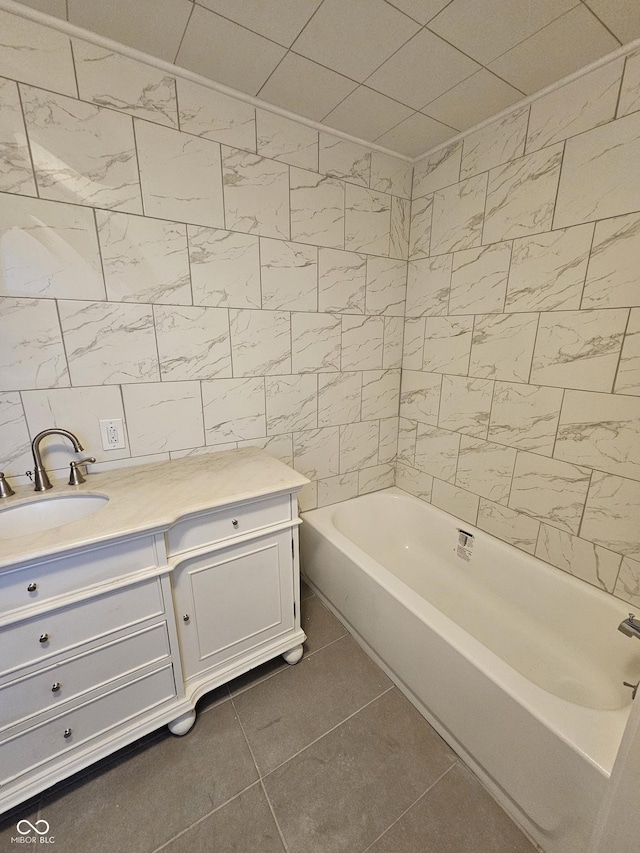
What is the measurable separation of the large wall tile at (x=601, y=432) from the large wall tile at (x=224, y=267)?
4.90 feet

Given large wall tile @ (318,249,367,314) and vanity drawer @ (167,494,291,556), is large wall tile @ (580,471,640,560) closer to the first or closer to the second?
vanity drawer @ (167,494,291,556)

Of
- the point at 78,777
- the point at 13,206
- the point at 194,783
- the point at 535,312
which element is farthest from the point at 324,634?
the point at 13,206

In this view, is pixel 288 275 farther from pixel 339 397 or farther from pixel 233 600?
pixel 233 600

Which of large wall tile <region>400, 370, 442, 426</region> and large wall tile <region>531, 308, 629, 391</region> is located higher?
large wall tile <region>531, 308, 629, 391</region>

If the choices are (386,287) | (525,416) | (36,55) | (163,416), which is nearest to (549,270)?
(525,416)

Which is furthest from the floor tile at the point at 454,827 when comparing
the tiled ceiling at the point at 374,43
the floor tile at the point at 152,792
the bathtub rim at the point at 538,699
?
the tiled ceiling at the point at 374,43

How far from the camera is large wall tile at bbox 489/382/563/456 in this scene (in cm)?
156

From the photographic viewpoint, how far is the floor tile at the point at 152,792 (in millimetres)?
1043

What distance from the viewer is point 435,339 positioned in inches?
80.2

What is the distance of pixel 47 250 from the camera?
1.24 meters

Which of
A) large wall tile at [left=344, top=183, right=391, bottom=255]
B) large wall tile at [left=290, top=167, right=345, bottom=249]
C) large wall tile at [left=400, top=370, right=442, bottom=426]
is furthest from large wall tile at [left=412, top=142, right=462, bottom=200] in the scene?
large wall tile at [left=400, top=370, right=442, bottom=426]

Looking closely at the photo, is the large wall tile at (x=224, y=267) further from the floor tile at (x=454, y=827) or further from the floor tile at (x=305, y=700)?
the floor tile at (x=454, y=827)

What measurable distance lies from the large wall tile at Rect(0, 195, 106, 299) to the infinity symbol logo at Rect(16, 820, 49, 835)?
1.68 metres

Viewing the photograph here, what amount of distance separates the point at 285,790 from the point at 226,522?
0.89m
